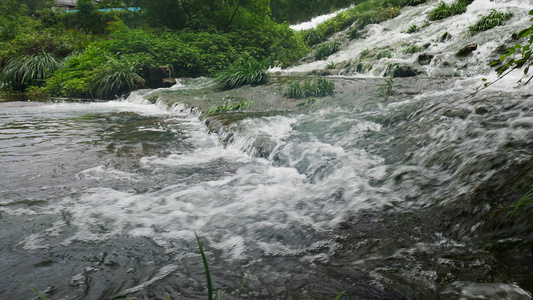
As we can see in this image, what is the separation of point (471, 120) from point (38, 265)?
396cm

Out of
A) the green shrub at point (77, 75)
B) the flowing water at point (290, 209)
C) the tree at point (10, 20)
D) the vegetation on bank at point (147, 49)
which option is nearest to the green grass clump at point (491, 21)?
the flowing water at point (290, 209)

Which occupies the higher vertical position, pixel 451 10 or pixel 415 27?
pixel 451 10

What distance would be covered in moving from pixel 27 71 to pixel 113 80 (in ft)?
13.4

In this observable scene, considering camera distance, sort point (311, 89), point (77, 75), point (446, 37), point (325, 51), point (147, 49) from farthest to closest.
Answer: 1. point (325, 51)
2. point (147, 49)
3. point (77, 75)
4. point (446, 37)
5. point (311, 89)

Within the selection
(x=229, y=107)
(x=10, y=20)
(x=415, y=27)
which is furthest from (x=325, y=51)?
(x=10, y=20)

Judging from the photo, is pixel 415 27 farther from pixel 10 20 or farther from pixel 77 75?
pixel 10 20

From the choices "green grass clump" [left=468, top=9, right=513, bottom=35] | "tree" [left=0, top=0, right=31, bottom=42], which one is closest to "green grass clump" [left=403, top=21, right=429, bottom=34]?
"green grass clump" [left=468, top=9, right=513, bottom=35]

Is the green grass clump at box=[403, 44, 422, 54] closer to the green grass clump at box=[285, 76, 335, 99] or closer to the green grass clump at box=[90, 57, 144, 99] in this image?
the green grass clump at box=[285, 76, 335, 99]

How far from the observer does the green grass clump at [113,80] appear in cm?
1086

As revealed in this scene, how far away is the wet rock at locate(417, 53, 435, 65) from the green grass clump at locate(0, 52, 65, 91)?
480 inches

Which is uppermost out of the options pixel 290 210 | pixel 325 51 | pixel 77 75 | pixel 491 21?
pixel 491 21

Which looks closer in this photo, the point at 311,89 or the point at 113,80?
the point at 311,89

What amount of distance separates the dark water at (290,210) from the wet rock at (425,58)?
14.7 feet

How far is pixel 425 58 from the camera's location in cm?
881
